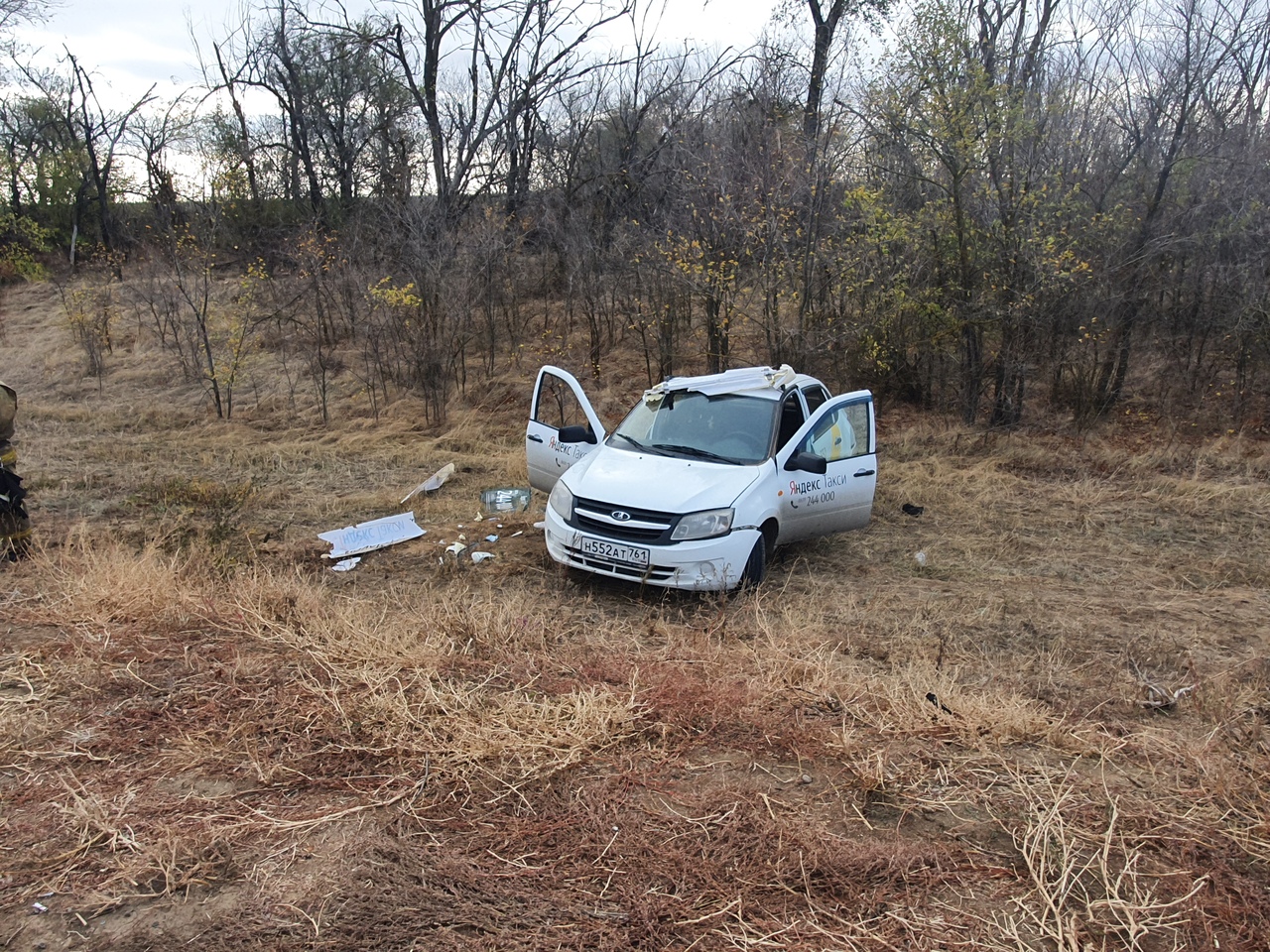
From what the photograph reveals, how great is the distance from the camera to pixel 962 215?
1190 cm

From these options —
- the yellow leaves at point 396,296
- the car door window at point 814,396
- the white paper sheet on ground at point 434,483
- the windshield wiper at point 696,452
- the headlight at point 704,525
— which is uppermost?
the yellow leaves at point 396,296

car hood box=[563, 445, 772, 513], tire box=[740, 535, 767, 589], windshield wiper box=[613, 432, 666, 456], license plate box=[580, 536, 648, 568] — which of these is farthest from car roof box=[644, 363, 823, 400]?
license plate box=[580, 536, 648, 568]

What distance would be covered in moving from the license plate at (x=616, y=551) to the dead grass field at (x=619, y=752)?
0.35m

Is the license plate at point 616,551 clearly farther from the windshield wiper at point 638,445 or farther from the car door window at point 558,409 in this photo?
the car door window at point 558,409

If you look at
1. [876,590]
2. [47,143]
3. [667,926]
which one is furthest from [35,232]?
[667,926]

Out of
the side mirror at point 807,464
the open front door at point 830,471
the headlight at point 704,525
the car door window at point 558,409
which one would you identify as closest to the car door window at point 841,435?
the open front door at point 830,471

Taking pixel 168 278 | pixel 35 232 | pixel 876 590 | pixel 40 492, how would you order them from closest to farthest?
pixel 876 590 → pixel 40 492 → pixel 168 278 → pixel 35 232

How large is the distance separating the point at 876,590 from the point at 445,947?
15.3ft

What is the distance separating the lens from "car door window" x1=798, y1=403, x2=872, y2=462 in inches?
277

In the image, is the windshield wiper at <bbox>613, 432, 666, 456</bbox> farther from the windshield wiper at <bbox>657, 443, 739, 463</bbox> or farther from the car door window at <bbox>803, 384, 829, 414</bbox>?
the car door window at <bbox>803, 384, 829, 414</bbox>

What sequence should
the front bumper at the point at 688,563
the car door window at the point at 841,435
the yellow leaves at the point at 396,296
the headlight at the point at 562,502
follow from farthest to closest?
the yellow leaves at the point at 396,296 < the car door window at the point at 841,435 < the headlight at the point at 562,502 < the front bumper at the point at 688,563

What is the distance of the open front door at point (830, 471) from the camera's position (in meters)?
6.77

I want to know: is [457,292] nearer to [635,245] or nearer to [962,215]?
[635,245]

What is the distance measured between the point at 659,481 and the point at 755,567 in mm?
972
